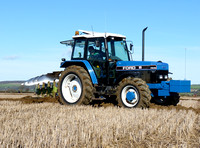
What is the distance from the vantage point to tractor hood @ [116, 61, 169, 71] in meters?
8.70

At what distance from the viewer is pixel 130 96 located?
8266mm

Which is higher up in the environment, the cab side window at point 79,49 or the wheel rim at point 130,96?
the cab side window at point 79,49

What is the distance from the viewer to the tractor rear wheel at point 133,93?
7.99 metres

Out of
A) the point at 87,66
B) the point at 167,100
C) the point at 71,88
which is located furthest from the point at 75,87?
the point at 167,100

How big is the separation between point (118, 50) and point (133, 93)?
185 cm

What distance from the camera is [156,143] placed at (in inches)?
159

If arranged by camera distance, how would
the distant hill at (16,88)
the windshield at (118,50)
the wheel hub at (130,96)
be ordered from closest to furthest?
the wheel hub at (130,96)
the windshield at (118,50)
the distant hill at (16,88)

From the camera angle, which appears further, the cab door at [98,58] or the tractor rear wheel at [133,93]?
the cab door at [98,58]

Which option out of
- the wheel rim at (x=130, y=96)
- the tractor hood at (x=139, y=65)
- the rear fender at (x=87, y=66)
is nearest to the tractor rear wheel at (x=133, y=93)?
the wheel rim at (x=130, y=96)

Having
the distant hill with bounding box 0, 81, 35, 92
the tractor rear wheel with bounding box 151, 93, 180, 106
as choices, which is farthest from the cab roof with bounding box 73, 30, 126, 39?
the distant hill with bounding box 0, 81, 35, 92

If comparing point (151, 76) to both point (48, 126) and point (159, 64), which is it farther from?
point (48, 126)

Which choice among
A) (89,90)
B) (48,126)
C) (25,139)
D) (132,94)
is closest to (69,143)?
(25,139)

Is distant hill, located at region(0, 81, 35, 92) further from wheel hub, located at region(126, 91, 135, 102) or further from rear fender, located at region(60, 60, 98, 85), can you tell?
wheel hub, located at region(126, 91, 135, 102)

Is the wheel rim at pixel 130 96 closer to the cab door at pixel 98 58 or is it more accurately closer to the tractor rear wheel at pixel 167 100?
the cab door at pixel 98 58
